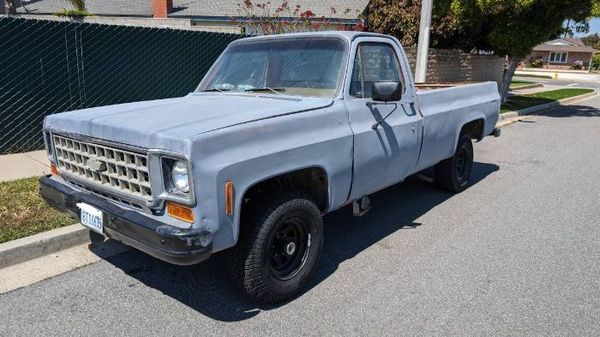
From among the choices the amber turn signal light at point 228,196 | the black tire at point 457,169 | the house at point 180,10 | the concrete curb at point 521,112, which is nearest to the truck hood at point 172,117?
the amber turn signal light at point 228,196

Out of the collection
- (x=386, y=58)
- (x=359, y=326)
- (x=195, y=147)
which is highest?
(x=386, y=58)

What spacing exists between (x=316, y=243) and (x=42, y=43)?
5.71m

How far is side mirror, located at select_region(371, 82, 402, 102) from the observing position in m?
3.91

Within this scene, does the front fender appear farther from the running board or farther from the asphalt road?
the asphalt road

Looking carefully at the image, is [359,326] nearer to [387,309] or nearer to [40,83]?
[387,309]

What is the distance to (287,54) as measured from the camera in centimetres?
439

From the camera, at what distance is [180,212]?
299 centimetres

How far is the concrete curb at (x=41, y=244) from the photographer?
4004 millimetres

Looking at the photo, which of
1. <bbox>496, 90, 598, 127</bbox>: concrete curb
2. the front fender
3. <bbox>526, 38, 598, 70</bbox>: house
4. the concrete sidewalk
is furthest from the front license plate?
<bbox>526, 38, 598, 70</bbox>: house

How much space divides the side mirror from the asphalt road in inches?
57.3

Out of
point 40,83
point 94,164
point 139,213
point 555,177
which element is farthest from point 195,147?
point 555,177

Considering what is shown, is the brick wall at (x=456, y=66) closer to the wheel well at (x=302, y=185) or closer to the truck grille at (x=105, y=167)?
the wheel well at (x=302, y=185)

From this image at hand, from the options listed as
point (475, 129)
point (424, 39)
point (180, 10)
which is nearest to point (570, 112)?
point (424, 39)

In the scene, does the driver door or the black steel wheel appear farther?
the driver door
